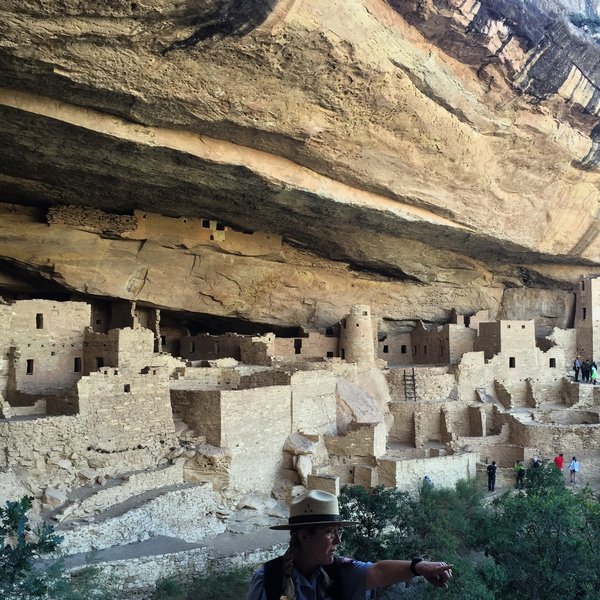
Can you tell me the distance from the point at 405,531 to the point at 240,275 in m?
8.64

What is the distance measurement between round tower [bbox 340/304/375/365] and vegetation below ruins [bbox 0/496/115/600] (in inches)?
379

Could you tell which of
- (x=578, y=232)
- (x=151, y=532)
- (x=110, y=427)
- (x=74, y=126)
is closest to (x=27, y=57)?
(x=74, y=126)

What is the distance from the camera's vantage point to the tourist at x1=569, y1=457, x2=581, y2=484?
14617mm

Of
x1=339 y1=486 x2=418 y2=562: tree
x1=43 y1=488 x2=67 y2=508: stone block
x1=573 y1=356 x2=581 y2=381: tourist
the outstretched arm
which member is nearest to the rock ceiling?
x1=573 y1=356 x2=581 y2=381: tourist

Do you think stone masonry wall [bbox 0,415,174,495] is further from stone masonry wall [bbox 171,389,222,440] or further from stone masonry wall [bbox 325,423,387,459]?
stone masonry wall [bbox 325,423,387,459]

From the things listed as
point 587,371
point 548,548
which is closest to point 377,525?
point 548,548

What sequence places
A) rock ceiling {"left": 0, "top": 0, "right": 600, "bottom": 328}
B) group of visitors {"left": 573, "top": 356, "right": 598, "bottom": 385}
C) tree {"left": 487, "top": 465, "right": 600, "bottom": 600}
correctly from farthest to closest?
group of visitors {"left": 573, "top": 356, "right": 598, "bottom": 385}, tree {"left": 487, "top": 465, "right": 600, "bottom": 600}, rock ceiling {"left": 0, "top": 0, "right": 600, "bottom": 328}

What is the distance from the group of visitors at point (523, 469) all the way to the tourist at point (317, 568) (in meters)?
12.3

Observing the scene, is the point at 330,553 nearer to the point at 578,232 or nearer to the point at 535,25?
the point at 535,25

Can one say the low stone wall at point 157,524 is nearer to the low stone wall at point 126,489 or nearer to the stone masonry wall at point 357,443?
the low stone wall at point 126,489

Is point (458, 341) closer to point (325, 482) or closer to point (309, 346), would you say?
point (309, 346)

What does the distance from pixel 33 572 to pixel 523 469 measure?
398 inches

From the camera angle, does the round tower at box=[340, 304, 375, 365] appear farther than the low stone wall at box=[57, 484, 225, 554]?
Yes

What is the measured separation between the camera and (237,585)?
29.6 feet
